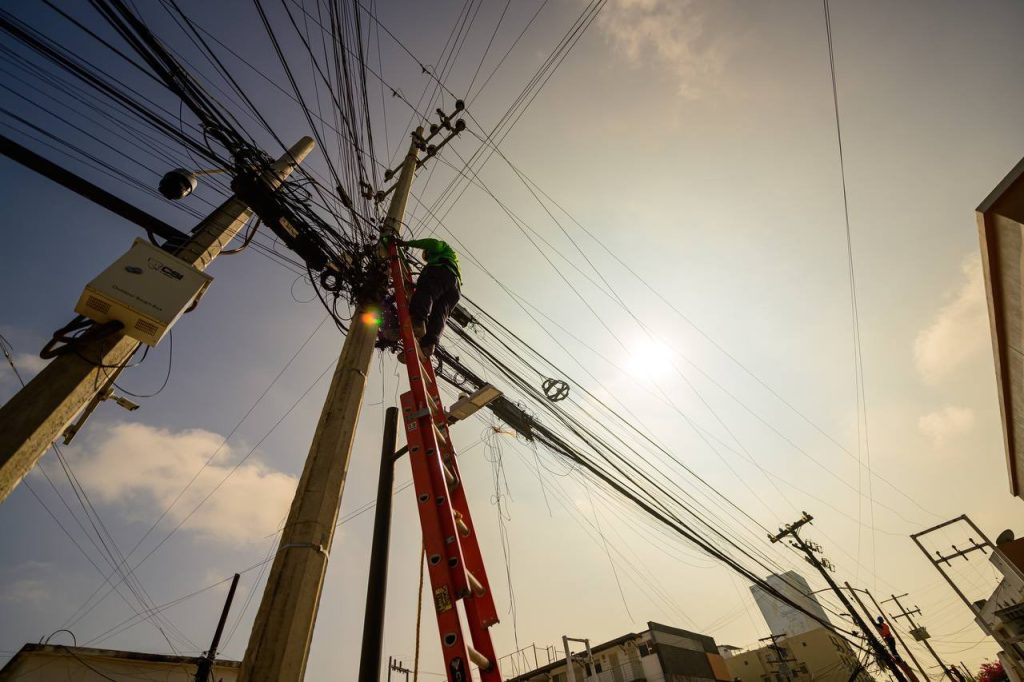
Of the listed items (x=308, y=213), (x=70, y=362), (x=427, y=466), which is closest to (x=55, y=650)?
(x=70, y=362)

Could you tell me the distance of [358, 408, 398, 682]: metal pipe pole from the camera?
3.30 metres

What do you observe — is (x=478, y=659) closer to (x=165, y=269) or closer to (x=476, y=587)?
(x=476, y=587)

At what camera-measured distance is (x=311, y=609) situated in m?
1.82

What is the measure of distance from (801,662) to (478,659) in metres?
47.4

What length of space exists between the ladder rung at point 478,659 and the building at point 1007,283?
300 inches

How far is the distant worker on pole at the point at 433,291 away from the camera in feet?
14.7

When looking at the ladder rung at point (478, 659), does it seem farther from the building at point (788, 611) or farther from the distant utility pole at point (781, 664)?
the building at point (788, 611)

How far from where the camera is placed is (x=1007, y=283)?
5871mm

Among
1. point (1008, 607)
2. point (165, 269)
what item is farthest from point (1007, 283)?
point (1008, 607)

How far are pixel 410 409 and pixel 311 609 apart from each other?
5.68 feet

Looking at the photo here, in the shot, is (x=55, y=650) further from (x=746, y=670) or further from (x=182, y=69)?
(x=746, y=670)

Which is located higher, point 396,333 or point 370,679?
point 396,333

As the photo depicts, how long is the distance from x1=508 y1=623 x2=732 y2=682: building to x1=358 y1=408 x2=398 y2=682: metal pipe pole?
23742mm

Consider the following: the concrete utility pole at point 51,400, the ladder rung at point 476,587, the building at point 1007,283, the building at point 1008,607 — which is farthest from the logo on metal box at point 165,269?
the building at point 1008,607
